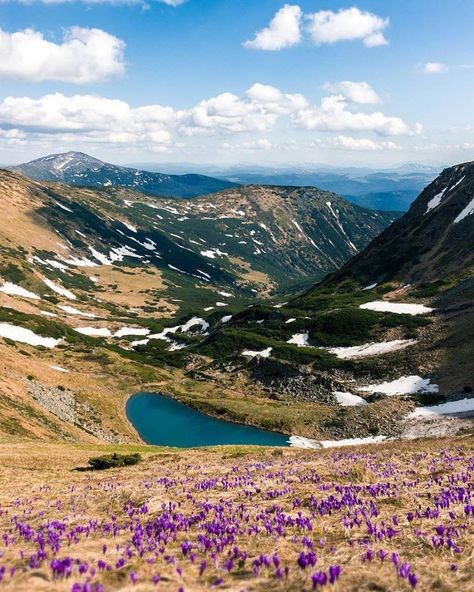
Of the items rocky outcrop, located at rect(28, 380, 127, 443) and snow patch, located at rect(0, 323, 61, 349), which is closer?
rocky outcrop, located at rect(28, 380, 127, 443)

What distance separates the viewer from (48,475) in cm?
3088

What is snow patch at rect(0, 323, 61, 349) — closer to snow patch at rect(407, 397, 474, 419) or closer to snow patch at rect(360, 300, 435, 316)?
snow patch at rect(360, 300, 435, 316)

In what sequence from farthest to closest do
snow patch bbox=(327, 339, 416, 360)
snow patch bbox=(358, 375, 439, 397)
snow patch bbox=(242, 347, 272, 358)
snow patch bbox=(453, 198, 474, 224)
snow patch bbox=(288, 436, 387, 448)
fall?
1. snow patch bbox=(453, 198, 474, 224)
2. snow patch bbox=(242, 347, 272, 358)
3. snow patch bbox=(327, 339, 416, 360)
4. snow patch bbox=(358, 375, 439, 397)
5. snow patch bbox=(288, 436, 387, 448)

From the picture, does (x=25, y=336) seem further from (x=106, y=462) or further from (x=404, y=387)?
(x=106, y=462)

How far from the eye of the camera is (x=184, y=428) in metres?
96.4

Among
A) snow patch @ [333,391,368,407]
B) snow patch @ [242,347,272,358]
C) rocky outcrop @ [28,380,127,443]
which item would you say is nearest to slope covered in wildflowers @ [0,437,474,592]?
rocky outcrop @ [28,380,127,443]

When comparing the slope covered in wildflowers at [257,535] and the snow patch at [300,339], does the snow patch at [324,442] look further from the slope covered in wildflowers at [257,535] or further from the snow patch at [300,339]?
the slope covered in wildflowers at [257,535]

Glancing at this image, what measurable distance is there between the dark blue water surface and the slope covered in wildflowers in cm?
7094

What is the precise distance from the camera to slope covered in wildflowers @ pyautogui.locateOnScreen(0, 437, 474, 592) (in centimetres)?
715

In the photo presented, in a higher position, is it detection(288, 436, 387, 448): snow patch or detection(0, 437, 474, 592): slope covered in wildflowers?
detection(0, 437, 474, 592): slope covered in wildflowers

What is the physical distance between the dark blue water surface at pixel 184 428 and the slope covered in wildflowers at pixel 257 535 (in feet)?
233

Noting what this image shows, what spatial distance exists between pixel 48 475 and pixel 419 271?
539 feet

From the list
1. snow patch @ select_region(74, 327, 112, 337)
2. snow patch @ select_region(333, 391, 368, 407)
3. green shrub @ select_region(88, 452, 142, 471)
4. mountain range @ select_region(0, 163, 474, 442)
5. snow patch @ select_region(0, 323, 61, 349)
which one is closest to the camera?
green shrub @ select_region(88, 452, 142, 471)

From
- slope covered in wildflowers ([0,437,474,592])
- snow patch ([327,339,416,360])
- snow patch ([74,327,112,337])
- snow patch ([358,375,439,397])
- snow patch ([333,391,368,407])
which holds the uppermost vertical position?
slope covered in wildflowers ([0,437,474,592])
